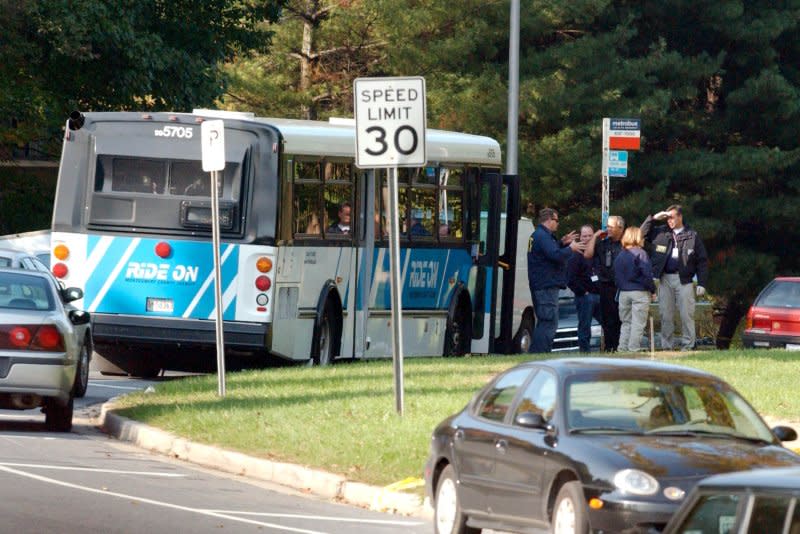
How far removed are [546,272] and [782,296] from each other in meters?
6.28

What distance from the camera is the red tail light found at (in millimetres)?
16234

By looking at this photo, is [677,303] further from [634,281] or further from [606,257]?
[634,281]

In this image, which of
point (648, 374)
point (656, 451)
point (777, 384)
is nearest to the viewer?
point (656, 451)

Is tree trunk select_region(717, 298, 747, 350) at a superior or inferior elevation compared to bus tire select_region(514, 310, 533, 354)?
inferior

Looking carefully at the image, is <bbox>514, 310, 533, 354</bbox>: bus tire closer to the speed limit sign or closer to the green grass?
the green grass

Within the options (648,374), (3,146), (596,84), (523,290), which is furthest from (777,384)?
(596,84)

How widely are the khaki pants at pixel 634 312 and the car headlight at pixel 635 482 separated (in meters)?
14.9

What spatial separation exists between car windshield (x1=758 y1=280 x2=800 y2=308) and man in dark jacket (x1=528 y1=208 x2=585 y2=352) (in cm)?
547

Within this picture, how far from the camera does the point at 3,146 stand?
38.7 meters

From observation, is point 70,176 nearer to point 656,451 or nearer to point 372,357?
point 372,357

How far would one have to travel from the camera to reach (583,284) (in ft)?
85.7

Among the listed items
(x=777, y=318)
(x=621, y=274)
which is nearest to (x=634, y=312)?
(x=621, y=274)

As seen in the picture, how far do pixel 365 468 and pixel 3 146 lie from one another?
2655 cm

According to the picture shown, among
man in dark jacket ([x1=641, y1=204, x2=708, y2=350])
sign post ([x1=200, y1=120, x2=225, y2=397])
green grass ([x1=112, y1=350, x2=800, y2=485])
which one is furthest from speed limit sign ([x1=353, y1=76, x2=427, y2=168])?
man in dark jacket ([x1=641, y1=204, x2=708, y2=350])
